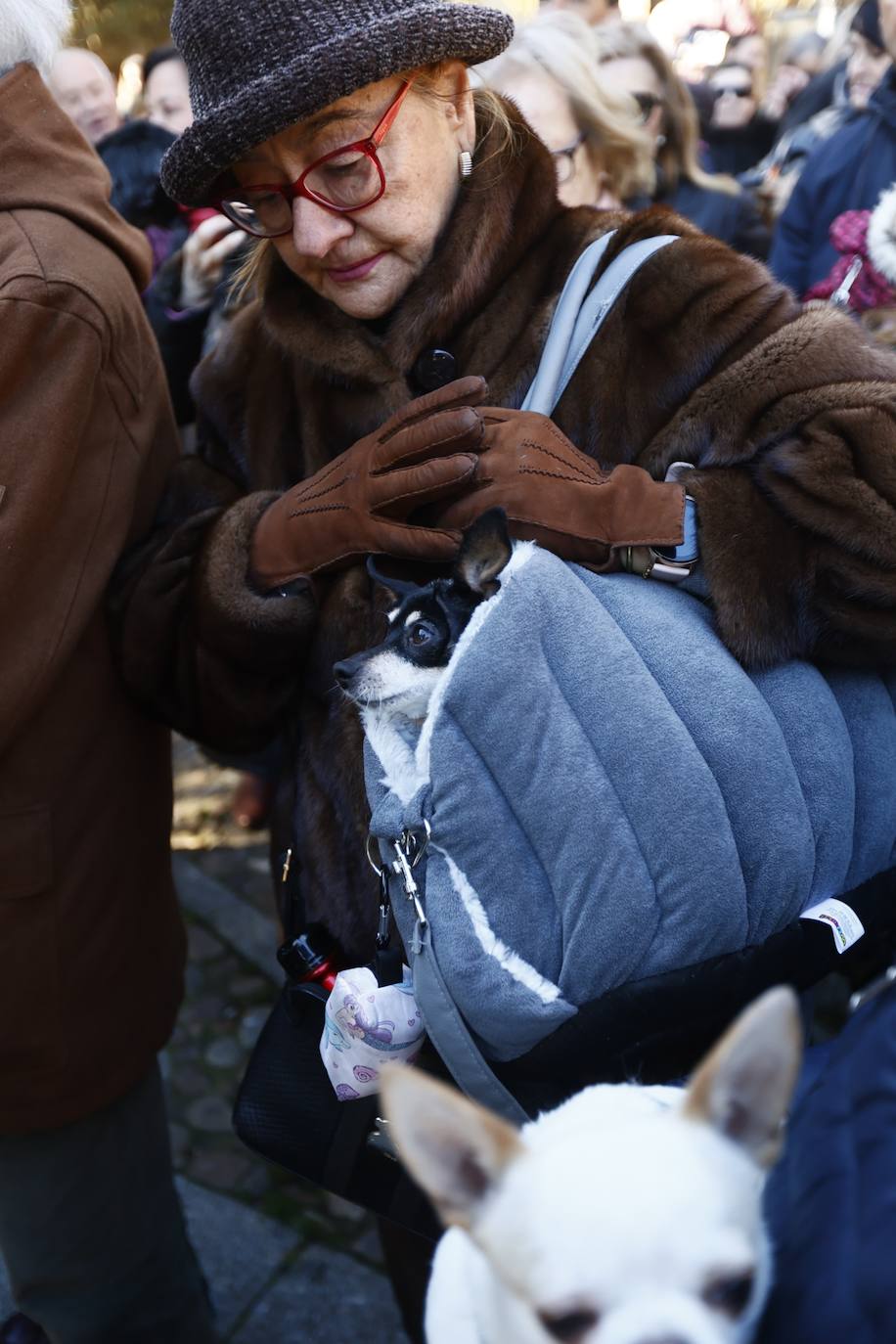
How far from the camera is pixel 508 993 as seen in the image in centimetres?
127

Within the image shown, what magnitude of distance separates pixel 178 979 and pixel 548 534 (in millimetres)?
1262

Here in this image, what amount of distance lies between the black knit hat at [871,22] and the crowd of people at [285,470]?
3117 mm

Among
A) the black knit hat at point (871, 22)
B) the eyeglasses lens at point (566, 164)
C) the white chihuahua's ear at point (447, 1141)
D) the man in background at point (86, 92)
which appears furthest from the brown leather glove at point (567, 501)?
the man in background at point (86, 92)

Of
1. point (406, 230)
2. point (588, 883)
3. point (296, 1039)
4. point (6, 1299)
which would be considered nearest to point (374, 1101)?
point (296, 1039)

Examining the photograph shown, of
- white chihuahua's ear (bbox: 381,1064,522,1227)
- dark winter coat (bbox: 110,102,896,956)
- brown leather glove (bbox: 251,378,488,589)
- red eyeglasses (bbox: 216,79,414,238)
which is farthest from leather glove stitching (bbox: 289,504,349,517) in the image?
white chihuahua's ear (bbox: 381,1064,522,1227)

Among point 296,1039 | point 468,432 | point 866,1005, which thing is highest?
point 468,432

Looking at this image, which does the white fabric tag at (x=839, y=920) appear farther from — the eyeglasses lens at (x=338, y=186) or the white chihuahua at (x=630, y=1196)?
the eyeglasses lens at (x=338, y=186)

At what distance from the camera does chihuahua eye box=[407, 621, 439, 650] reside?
4.58 ft

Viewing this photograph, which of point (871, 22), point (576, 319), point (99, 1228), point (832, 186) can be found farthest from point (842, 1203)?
point (871, 22)

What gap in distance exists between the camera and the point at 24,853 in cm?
181

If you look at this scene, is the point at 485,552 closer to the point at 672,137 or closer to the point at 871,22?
the point at 672,137

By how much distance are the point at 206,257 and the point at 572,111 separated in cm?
125

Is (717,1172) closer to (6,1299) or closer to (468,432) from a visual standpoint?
(468,432)

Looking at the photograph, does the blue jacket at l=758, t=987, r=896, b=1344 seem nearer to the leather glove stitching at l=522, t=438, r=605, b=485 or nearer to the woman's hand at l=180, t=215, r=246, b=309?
the leather glove stitching at l=522, t=438, r=605, b=485
